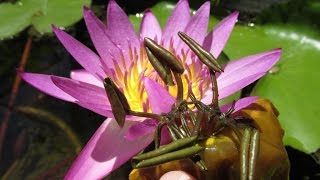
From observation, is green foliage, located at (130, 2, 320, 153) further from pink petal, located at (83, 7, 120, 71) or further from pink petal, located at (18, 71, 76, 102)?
pink petal, located at (18, 71, 76, 102)

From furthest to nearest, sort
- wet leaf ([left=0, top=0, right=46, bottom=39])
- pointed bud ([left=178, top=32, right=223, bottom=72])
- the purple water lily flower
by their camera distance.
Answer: wet leaf ([left=0, top=0, right=46, bottom=39]) → the purple water lily flower → pointed bud ([left=178, top=32, right=223, bottom=72])

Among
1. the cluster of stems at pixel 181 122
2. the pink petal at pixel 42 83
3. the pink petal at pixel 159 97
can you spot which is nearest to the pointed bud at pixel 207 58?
the cluster of stems at pixel 181 122

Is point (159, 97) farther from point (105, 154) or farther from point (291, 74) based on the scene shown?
point (291, 74)

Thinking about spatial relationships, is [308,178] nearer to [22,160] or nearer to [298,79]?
[298,79]

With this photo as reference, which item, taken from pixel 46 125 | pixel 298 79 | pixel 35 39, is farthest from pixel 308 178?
pixel 35 39

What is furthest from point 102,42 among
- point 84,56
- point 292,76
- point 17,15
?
point 17,15

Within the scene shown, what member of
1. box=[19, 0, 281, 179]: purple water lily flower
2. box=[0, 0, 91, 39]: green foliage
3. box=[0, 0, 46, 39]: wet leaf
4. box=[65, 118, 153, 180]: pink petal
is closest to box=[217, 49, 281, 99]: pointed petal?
box=[19, 0, 281, 179]: purple water lily flower
